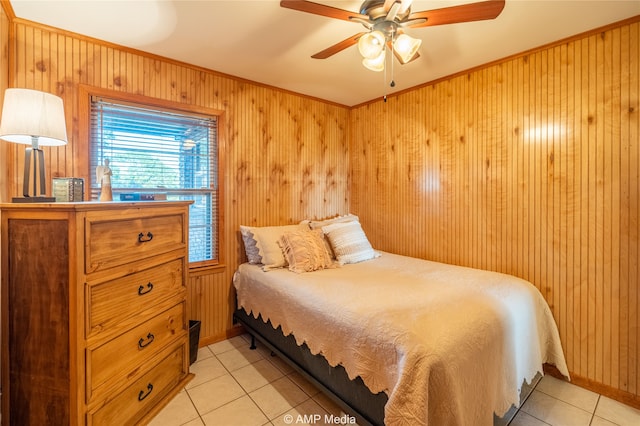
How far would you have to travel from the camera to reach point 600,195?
6.37 ft

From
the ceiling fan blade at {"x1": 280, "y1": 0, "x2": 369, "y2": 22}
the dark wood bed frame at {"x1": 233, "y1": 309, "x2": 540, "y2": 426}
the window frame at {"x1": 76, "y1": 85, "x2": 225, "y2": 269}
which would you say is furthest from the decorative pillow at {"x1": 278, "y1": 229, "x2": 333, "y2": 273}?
the ceiling fan blade at {"x1": 280, "y1": 0, "x2": 369, "y2": 22}

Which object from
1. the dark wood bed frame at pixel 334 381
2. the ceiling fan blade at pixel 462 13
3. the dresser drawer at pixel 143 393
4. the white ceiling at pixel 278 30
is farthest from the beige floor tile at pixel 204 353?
the ceiling fan blade at pixel 462 13

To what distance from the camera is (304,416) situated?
1.75m

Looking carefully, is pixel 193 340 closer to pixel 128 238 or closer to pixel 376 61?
pixel 128 238

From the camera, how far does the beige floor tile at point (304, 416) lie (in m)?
1.70

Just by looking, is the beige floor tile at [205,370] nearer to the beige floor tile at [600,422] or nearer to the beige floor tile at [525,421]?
the beige floor tile at [525,421]

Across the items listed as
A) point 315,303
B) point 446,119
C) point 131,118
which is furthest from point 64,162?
point 446,119

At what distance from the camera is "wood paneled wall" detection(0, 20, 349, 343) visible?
6.25 feet

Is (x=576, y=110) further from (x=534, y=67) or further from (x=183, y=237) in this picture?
(x=183, y=237)

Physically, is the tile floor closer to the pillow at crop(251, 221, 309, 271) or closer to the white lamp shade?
the pillow at crop(251, 221, 309, 271)

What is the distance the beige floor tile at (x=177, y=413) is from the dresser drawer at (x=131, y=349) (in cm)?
36

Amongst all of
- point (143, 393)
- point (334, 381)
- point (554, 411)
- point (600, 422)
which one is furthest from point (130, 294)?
point (600, 422)

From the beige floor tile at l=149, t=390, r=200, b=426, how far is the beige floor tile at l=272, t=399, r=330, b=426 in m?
0.51

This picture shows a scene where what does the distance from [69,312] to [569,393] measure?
305 cm
